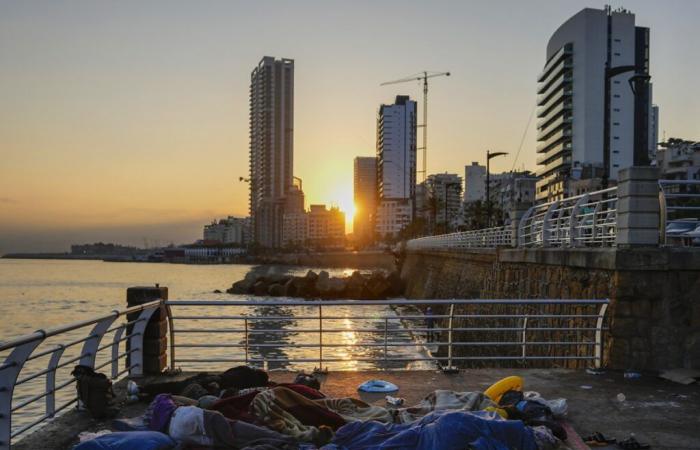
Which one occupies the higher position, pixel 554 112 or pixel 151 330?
pixel 554 112

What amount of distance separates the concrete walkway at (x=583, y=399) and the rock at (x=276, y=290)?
59.8m

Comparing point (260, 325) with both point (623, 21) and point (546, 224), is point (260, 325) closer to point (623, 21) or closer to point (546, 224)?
point (546, 224)

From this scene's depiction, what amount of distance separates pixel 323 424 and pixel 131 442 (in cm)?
191

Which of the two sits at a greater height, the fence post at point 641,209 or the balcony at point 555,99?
the balcony at point 555,99

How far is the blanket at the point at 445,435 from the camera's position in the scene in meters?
5.46

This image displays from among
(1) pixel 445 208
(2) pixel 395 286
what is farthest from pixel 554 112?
→ (2) pixel 395 286

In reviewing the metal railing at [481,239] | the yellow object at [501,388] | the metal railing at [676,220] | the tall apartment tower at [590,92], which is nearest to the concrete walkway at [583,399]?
the yellow object at [501,388]

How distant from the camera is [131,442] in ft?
18.0

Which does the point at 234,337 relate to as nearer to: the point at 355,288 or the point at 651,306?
the point at 651,306

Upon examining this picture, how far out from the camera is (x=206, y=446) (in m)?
5.80

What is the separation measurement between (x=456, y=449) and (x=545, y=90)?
427 ft

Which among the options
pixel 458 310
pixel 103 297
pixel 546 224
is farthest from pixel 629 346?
pixel 103 297

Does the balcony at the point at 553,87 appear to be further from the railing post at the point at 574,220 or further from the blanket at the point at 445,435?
the blanket at the point at 445,435

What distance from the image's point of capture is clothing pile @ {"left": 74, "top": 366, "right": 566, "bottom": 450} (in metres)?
5.56
